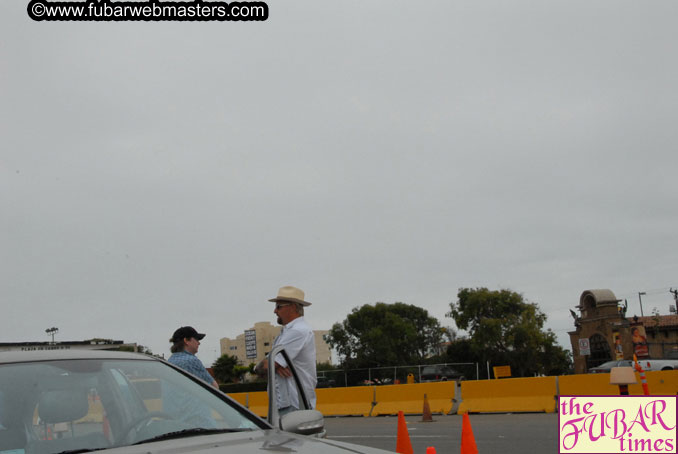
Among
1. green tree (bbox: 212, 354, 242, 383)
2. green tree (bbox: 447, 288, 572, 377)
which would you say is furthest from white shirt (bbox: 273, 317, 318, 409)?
green tree (bbox: 212, 354, 242, 383)

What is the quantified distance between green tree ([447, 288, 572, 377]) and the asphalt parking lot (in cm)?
3942

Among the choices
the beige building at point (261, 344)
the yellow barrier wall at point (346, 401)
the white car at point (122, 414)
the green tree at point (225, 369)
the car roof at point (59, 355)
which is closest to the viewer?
the white car at point (122, 414)

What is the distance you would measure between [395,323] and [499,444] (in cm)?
6804

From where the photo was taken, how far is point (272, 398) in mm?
3408

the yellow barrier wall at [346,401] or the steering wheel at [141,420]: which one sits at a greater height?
the steering wheel at [141,420]

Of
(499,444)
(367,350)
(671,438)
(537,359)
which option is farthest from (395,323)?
(671,438)

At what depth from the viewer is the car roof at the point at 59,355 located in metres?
3.23

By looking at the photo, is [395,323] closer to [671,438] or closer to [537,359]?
[537,359]

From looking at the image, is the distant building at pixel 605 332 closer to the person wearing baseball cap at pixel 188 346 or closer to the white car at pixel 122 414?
the person wearing baseball cap at pixel 188 346

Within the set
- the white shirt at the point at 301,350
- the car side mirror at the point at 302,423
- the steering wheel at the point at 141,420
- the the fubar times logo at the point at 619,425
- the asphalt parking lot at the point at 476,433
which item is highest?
the white shirt at the point at 301,350

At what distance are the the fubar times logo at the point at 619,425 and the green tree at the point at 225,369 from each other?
69403 millimetres

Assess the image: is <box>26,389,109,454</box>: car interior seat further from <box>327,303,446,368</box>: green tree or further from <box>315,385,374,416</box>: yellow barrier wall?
<box>327,303,446,368</box>: green tree

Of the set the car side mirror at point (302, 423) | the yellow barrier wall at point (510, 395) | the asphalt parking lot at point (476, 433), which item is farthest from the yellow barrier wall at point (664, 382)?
the car side mirror at point (302, 423)

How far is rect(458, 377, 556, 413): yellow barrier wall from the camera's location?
1872 cm
